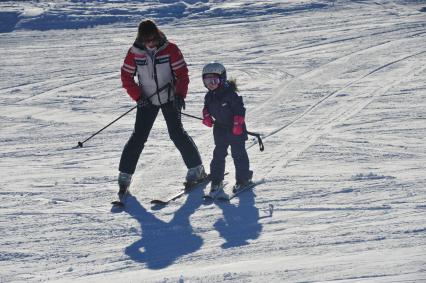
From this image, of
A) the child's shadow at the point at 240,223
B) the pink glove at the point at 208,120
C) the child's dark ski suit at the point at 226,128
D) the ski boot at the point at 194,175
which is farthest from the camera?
the ski boot at the point at 194,175

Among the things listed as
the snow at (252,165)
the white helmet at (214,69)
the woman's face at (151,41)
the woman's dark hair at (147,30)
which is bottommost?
the snow at (252,165)

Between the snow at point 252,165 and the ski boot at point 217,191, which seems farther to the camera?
the ski boot at point 217,191

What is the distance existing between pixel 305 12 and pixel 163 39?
12.5m

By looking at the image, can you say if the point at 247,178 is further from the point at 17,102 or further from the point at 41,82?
the point at 41,82

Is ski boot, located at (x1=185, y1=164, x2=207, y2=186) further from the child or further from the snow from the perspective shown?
the child

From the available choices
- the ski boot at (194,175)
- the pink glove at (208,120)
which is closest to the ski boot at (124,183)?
the ski boot at (194,175)

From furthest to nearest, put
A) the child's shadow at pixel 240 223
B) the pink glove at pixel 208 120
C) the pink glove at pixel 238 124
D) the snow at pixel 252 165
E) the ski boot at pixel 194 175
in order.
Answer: the ski boot at pixel 194 175
the pink glove at pixel 208 120
the pink glove at pixel 238 124
the child's shadow at pixel 240 223
the snow at pixel 252 165

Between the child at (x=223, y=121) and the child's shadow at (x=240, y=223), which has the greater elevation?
the child at (x=223, y=121)

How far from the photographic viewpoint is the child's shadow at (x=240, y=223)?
5.84 metres

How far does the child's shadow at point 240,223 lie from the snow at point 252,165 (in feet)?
0.07

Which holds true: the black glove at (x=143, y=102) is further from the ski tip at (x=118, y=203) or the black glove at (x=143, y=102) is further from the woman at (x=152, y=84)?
the ski tip at (x=118, y=203)

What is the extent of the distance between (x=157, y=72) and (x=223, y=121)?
768mm

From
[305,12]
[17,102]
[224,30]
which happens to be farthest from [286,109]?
[305,12]

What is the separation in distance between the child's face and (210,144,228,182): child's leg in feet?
1.93
